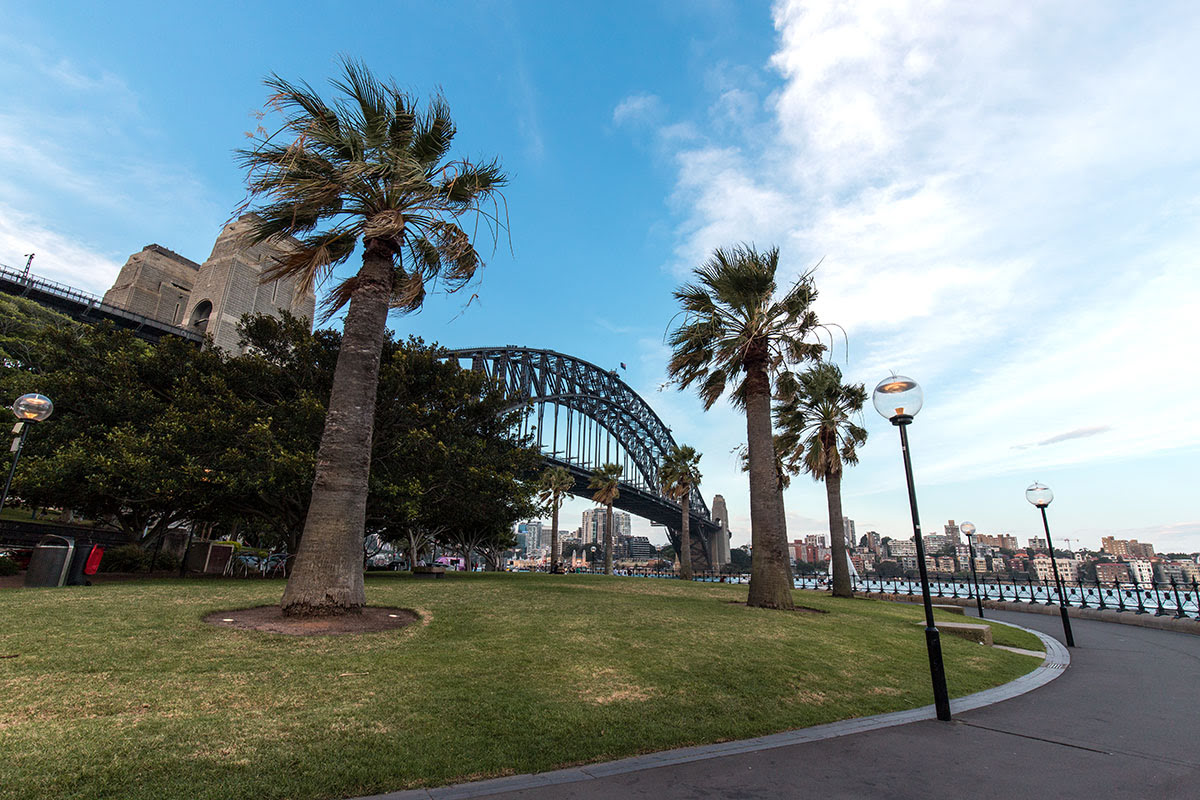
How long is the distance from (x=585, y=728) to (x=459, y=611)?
5623 mm

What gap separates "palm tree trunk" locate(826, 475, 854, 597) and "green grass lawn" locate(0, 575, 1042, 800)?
14.0 m

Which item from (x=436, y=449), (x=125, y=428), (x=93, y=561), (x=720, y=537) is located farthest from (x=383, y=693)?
(x=720, y=537)

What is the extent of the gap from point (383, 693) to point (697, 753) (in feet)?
9.85

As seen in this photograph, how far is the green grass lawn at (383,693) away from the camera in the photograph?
3762 mm

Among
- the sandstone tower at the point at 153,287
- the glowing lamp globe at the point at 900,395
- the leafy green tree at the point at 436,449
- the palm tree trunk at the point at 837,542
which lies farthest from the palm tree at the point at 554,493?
the sandstone tower at the point at 153,287

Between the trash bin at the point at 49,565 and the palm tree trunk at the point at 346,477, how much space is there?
26.2ft

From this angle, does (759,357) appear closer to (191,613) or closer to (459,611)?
(459,611)

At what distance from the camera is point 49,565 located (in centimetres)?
1209

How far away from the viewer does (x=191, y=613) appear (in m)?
8.29

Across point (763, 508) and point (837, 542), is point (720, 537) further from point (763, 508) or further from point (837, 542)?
point (763, 508)

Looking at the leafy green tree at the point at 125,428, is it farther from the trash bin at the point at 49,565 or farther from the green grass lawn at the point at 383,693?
the green grass lawn at the point at 383,693

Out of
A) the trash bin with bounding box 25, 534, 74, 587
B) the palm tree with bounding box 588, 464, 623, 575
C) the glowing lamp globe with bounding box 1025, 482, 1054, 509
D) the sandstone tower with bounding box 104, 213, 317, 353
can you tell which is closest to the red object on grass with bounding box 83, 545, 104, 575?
the trash bin with bounding box 25, 534, 74, 587

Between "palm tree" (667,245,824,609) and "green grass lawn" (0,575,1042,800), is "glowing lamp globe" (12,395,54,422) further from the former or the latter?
"palm tree" (667,245,824,609)

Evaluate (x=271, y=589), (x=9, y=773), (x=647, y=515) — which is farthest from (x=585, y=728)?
(x=647, y=515)
